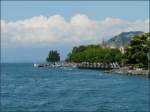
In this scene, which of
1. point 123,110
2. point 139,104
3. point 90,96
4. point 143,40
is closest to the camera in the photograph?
point 123,110

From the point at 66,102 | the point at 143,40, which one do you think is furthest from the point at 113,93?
the point at 143,40

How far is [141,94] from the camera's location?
76.4 metres

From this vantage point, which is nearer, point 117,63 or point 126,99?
point 126,99

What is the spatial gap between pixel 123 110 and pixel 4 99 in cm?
1887

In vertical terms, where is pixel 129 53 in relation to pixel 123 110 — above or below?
above

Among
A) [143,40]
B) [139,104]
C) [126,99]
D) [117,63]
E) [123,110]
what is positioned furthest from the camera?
[117,63]

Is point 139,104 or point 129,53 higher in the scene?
point 129,53

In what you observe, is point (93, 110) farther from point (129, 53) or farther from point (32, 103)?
point (129, 53)

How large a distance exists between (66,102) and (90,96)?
9095 millimetres

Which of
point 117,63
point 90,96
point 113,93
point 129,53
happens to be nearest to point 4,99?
point 90,96

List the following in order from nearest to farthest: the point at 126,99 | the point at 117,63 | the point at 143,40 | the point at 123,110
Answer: the point at 123,110 < the point at 126,99 < the point at 143,40 < the point at 117,63

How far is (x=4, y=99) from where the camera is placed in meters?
70.9

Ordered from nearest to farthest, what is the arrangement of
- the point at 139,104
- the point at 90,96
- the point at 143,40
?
the point at 139,104 → the point at 90,96 → the point at 143,40

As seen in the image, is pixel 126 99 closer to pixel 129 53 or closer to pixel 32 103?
pixel 32 103
